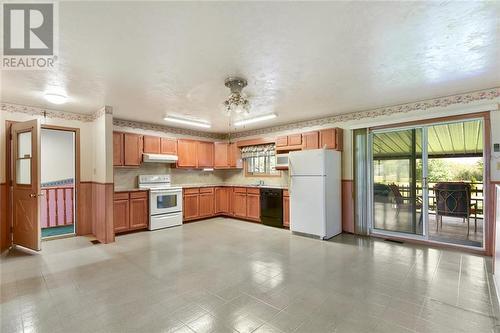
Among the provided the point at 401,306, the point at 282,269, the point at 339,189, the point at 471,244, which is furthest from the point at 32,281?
the point at 471,244

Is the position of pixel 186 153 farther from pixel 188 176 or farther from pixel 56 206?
pixel 56 206

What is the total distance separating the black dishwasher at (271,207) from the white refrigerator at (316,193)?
1.66 ft

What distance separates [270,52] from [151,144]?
4.12m

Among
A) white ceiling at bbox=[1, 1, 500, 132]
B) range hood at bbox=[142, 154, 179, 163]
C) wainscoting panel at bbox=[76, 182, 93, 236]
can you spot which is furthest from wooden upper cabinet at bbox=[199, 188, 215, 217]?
white ceiling at bbox=[1, 1, 500, 132]

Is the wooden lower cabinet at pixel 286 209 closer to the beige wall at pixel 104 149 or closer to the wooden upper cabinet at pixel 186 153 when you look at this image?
the wooden upper cabinet at pixel 186 153

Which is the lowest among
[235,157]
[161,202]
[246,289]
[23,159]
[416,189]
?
[246,289]

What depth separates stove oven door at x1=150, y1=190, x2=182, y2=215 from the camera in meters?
5.22

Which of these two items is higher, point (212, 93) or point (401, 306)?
point (212, 93)

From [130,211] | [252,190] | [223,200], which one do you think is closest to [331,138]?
[252,190]

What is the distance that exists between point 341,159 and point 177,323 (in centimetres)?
425

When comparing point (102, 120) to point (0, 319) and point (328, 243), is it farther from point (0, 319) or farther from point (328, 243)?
point (328, 243)

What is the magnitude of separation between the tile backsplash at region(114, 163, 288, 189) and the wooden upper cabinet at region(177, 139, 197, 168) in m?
0.34

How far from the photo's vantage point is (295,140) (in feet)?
17.6

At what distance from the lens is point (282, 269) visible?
3.07 metres
